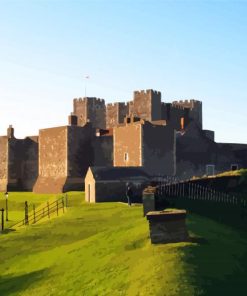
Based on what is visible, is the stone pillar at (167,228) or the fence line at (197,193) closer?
the stone pillar at (167,228)

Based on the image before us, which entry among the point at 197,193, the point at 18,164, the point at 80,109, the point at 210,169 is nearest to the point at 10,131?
the point at 18,164

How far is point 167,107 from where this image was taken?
255 feet

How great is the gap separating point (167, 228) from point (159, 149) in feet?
122

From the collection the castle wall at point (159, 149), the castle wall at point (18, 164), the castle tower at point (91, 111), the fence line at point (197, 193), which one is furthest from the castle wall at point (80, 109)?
the fence line at point (197, 193)

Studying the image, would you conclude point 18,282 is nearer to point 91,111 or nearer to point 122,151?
point 122,151

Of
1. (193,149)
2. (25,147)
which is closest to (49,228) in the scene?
(193,149)

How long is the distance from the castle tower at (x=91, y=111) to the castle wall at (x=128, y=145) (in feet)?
112

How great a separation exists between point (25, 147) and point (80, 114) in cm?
2157

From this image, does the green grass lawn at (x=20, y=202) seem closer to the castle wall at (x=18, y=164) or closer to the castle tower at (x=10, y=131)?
the castle wall at (x=18, y=164)

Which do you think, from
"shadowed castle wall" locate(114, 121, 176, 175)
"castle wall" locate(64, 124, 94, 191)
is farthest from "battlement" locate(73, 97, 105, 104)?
"shadowed castle wall" locate(114, 121, 176, 175)

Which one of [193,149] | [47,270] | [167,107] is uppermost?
Result: [167,107]

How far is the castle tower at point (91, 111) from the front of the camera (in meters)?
90.1

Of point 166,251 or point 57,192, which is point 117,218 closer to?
point 166,251

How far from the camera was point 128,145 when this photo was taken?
53.6 metres
